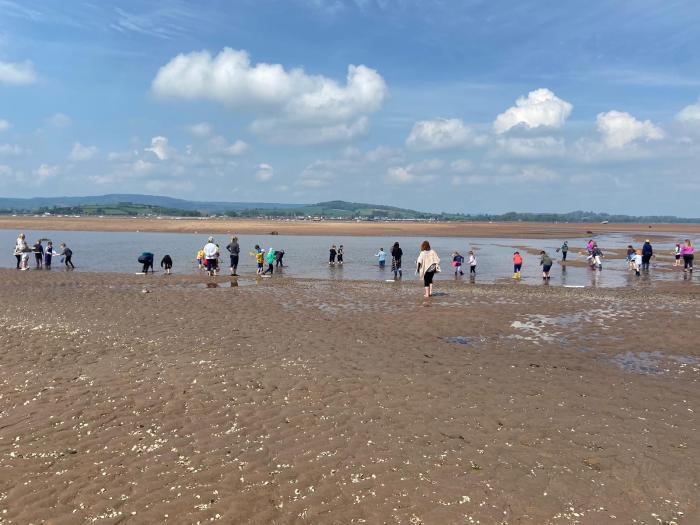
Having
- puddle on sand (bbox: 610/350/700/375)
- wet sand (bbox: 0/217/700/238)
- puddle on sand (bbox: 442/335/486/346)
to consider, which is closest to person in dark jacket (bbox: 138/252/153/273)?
puddle on sand (bbox: 442/335/486/346)

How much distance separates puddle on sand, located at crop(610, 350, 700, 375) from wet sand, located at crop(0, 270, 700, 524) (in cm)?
7

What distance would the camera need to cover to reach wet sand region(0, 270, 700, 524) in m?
5.66

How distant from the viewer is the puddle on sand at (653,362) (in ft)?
36.2

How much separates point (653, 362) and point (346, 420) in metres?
7.95

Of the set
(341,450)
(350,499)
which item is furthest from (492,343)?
(350,499)

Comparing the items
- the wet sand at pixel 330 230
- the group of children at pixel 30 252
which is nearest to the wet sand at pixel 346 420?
the group of children at pixel 30 252

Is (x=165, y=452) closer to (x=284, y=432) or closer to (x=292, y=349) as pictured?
(x=284, y=432)

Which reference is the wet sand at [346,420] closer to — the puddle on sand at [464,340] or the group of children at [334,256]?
the puddle on sand at [464,340]

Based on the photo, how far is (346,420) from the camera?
7.93m

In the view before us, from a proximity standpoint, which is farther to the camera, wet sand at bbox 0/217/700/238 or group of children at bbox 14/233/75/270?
wet sand at bbox 0/217/700/238

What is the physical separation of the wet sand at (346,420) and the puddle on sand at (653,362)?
0.07 metres

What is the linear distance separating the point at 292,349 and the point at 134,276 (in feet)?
62.9

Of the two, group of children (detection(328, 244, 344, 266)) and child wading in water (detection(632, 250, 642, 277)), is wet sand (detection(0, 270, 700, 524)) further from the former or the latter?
group of children (detection(328, 244, 344, 266))

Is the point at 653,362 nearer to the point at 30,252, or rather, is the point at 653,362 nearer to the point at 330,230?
the point at 30,252
